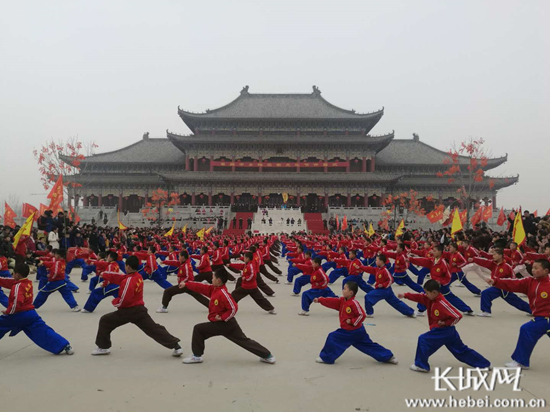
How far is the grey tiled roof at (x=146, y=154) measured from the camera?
139 feet

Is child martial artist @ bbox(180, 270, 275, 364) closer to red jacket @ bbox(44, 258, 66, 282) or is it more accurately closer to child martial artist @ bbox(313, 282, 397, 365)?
child martial artist @ bbox(313, 282, 397, 365)

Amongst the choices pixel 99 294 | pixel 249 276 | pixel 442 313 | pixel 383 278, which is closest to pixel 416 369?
pixel 442 313

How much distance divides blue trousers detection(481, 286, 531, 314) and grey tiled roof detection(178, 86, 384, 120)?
113ft

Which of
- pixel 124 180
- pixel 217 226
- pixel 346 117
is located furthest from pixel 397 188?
pixel 124 180

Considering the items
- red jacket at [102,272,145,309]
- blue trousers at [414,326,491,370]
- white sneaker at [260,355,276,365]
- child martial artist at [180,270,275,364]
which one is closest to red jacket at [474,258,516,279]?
blue trousers at [414,326,491,370]

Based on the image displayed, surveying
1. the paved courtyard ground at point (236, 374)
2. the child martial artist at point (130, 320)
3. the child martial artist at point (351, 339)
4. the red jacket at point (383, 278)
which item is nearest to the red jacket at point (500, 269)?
the paved courtyard ground at point (236, 374)

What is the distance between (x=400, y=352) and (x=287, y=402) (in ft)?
7.34

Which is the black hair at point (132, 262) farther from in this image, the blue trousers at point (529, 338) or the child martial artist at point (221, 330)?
the blue trousers at point (529, 338)

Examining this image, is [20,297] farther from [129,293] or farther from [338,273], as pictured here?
[338,273]

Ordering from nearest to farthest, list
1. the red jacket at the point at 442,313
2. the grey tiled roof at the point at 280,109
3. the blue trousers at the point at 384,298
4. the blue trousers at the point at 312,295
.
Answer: the red jacket at the point at 442,313, the blue trousers at the point at 384,298, the blue trousers at the point at 312,295, the grey tiled roof at the point at 280,109

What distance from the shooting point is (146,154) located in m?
44.2

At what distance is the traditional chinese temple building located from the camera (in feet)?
129

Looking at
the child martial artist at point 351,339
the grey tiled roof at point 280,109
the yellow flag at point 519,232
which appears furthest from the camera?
the grey tiled roof at point 280,109

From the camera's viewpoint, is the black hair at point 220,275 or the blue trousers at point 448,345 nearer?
the blue trousers at point 448,345
